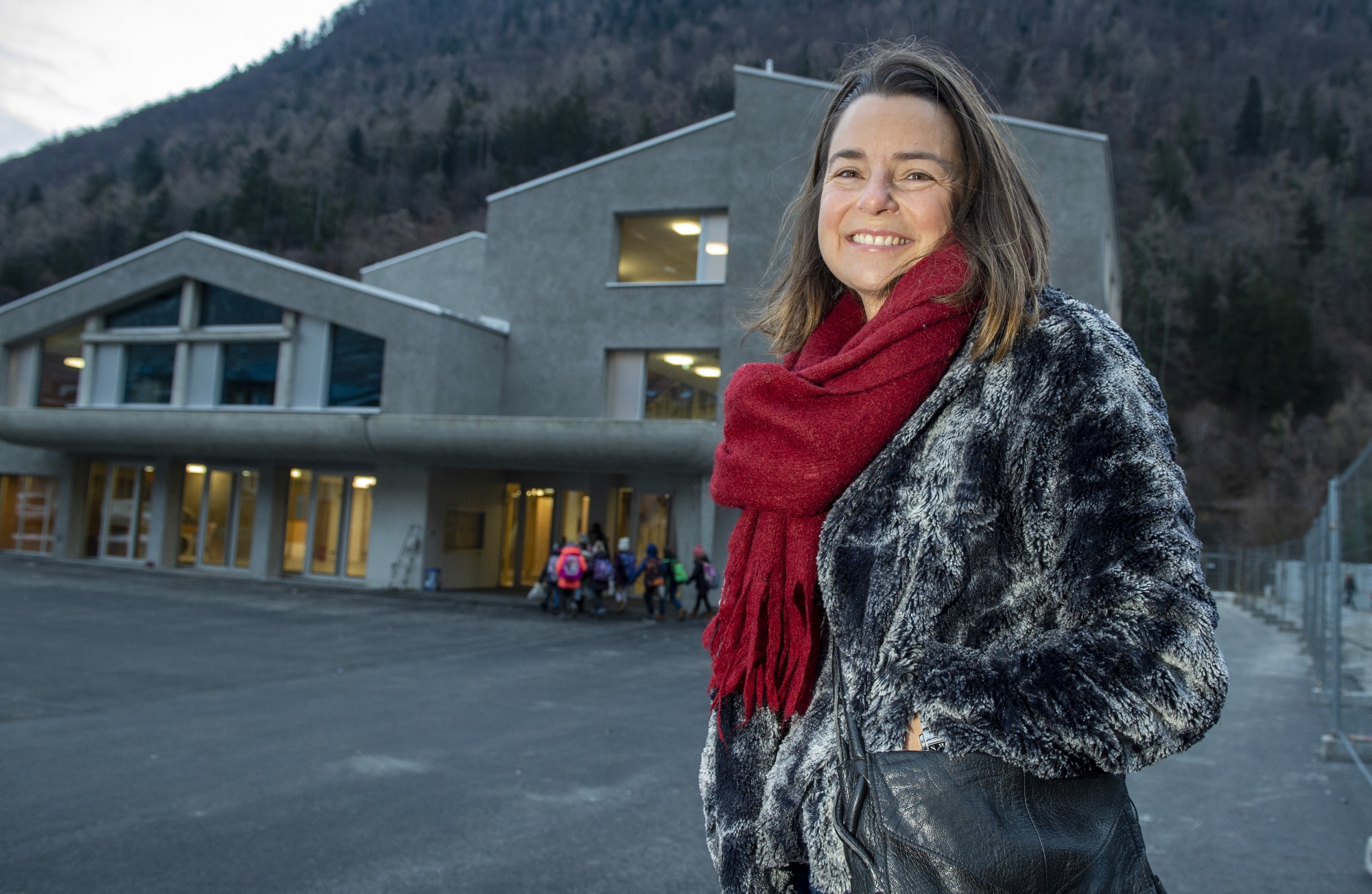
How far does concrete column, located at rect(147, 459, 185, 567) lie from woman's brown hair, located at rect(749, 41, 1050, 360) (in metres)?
27.1

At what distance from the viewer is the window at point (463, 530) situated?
23125 millimetres

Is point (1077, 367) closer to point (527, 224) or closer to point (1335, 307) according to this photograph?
point (527, 224)

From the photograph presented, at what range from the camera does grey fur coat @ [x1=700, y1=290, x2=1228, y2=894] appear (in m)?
1.10

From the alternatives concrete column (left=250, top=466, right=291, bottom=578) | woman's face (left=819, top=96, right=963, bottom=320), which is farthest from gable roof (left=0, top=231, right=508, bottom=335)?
woman's face (left=819, top=96, right=963, bottom=320)

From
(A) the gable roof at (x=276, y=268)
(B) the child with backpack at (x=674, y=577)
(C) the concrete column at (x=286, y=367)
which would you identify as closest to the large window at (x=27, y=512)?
(A) the gable roof at (x=276, y=268)

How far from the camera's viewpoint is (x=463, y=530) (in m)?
23.6

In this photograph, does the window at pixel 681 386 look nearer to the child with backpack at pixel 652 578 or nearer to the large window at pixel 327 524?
the child with backpack at pixel 652 578

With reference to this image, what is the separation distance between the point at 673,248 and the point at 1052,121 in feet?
250

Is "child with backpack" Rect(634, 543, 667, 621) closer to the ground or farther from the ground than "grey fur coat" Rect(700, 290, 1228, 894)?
closer to the ground

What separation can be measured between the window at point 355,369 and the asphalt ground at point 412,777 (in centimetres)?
1083

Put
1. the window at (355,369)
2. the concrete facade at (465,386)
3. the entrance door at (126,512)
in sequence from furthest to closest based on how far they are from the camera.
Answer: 1. the entrance door at (126,512)
2. the window at (355,369)
3. the concrete facade at (465,386)

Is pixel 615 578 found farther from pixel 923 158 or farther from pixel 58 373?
pixel 58 373

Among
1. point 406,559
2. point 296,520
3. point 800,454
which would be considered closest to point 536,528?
point 406,559

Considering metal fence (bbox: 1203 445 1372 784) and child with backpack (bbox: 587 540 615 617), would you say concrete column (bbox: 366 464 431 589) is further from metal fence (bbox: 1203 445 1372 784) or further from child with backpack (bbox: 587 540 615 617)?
metal fence (bbox: 1203 445 1372 784)
